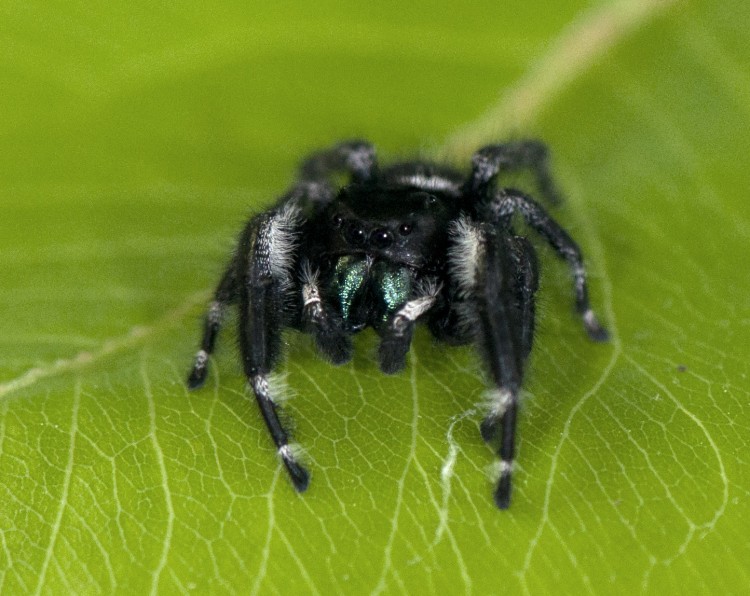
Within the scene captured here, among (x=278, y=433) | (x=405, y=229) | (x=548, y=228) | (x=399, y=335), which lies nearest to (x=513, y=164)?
(x=548, y=228)

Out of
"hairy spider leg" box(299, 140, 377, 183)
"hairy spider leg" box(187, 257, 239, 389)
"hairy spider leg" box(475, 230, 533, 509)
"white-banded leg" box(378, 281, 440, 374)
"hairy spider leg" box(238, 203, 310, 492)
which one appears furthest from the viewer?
"hairy spider leg" box(299, 140, 377, 183)

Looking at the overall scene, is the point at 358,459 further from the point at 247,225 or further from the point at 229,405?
the point at 247,225

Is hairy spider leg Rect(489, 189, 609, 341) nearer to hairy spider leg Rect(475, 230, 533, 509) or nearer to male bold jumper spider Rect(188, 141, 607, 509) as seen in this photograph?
male bold jumper spider Rect(188, 141, 607, 509)

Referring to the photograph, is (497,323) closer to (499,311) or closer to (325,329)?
(499,311)

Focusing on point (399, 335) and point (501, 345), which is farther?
point (399, 335)

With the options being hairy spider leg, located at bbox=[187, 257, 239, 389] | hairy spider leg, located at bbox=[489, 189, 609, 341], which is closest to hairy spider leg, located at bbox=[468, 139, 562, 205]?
hairy spider leg, located at bbox=[489, 189, 609, 341]

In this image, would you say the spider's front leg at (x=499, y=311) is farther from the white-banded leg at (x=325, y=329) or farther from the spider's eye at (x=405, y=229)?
the white-banded leg at (x=325, y=329)
